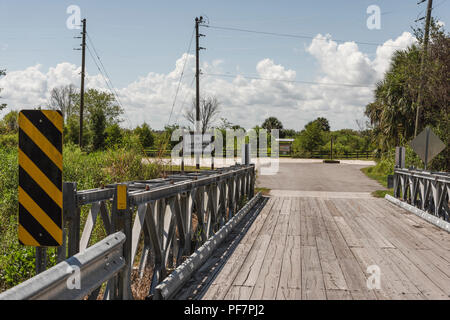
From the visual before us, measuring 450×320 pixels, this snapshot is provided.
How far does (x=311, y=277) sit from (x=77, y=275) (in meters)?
3.37

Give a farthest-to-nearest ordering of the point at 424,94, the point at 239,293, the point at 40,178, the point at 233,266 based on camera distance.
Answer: the point at 424,94 → the point at 233,266 → the point at 239,293 → the point at 40,178

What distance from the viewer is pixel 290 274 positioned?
5336 millimetres

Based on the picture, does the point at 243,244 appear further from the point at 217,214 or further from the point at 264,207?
the point at 264,207

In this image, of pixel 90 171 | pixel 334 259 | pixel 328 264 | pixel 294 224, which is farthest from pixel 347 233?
pixel 90 171

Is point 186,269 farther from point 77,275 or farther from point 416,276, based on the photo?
point 416,276

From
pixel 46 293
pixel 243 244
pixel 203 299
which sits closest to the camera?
pixel 46 293

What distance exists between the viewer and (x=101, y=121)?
45125mm

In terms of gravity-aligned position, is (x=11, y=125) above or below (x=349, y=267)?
above

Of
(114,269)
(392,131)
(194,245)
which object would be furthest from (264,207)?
(392,131)

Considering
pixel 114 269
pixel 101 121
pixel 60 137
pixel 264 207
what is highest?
pixel 101 121

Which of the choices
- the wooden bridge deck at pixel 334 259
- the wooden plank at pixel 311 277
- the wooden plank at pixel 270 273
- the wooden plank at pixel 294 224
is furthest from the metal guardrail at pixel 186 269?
the wooden plank at pixel 294 224

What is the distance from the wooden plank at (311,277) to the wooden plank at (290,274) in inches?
2.5

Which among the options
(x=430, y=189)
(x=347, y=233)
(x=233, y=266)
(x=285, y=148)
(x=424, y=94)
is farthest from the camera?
(x=285, y=148)
